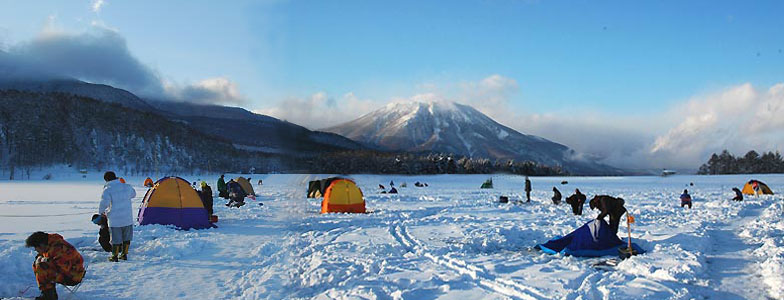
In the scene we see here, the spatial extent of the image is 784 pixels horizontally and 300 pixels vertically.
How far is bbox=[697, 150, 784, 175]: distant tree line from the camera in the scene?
87.1 meters

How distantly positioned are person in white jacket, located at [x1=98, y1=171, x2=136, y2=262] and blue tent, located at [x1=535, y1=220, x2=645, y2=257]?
8081 mm

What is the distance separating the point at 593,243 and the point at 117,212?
29.4ft

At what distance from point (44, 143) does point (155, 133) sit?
20.2 m

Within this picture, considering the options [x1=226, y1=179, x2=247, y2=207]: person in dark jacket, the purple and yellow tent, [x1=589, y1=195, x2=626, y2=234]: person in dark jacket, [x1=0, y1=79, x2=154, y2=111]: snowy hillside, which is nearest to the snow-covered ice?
the purple and yellow tent

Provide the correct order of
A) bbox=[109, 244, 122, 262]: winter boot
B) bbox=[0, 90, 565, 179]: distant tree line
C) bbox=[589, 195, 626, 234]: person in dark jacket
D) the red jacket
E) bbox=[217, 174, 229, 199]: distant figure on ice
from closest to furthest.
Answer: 1. the red jacket
2. bbox=[109, 244, 122, 262]: winter boot
3. bbox=[589, 195, 626, 234]: person in dark jacket
4. bbox=[217, 174, 229, 199]: distant figure on ice
5. bbox=[0, 90, 565, 179]: distant tree line

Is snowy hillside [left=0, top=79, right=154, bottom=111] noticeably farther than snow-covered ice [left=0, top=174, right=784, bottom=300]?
Yes

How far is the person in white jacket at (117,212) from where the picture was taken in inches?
319

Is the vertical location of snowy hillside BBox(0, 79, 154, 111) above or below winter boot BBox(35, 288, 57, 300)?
above

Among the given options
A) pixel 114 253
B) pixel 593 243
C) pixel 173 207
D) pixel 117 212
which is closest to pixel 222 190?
pixel 173 207

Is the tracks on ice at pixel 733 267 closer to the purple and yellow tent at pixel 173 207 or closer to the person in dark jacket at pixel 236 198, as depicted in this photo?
the purple and yellow tent at pixel 173 207

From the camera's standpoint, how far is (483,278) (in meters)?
6.80

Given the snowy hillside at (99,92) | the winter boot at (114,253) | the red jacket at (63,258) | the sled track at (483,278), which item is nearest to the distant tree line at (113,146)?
the snowy hillside at (99,92)

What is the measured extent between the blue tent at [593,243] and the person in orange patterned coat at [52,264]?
792cm

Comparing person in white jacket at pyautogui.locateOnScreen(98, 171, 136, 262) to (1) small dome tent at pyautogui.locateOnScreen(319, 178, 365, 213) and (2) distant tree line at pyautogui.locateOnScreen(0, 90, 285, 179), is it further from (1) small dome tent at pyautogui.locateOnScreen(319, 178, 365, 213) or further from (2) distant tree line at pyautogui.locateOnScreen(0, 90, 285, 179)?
(2) distant tree line at pyautogui.locateOnScreen(0, 90, 285, 179)
